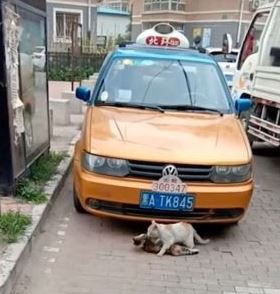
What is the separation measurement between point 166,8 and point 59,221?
40.4m

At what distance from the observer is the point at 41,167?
5.95 m

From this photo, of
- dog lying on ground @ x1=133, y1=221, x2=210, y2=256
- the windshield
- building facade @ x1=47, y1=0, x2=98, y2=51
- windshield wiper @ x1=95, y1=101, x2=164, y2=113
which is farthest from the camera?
building facade @ x1=47, y1=0, x2=98, y2=51

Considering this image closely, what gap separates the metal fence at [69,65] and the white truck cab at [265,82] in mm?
10433

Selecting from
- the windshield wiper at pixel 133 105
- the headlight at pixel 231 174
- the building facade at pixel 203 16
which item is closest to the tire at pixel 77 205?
the windshield wiper at pixel 133 105

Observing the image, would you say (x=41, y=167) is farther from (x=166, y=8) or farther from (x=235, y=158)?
(x=166, y=8)

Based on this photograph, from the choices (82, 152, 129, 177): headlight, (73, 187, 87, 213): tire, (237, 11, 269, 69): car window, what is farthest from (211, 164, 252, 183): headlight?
(237, 11, 269, 69): car window

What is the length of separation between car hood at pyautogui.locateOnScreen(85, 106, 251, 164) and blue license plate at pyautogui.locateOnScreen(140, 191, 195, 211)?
0.30 m

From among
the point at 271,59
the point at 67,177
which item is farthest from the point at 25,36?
the point at 271,59

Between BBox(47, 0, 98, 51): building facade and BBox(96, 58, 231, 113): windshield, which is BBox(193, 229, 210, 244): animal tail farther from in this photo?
BBox(47, 0, 98, 51): building facade

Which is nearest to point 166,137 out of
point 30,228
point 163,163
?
point 163,163

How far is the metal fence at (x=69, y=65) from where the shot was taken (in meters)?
18.8

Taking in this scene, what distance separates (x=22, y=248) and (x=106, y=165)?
3.34 feet

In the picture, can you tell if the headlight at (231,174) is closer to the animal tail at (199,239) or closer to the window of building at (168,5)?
the animal tail at (199,239)

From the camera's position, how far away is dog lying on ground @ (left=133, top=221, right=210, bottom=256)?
432 cm
